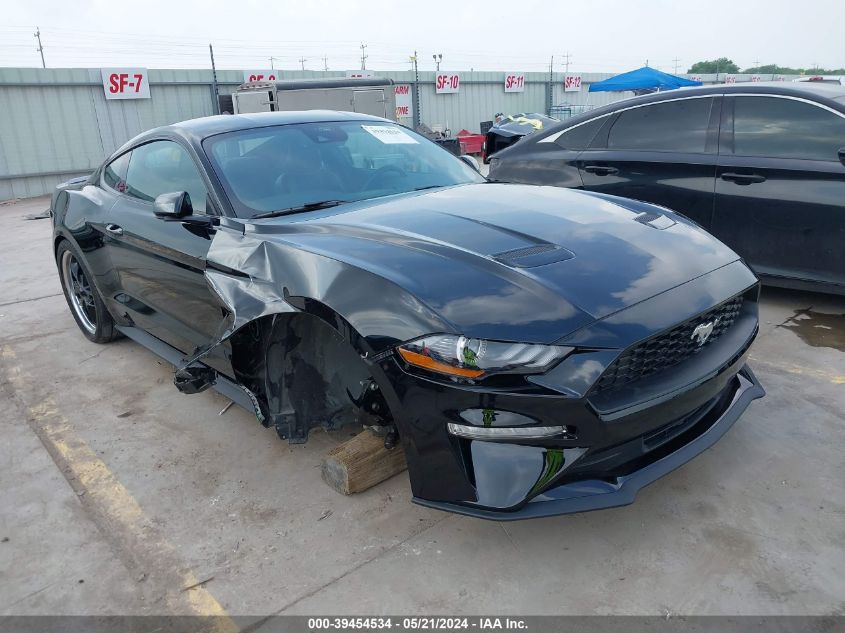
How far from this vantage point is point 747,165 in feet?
14.6

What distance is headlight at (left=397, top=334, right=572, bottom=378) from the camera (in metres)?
2.02

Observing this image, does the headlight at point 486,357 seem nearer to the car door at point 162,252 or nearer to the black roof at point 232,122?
the car door at point 162,252

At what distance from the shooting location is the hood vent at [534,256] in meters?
2.35

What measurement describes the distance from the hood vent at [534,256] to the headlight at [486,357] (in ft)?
1.29

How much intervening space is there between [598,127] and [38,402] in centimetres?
436

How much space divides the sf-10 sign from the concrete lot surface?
47.1 ft

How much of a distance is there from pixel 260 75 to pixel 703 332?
18.7 meters

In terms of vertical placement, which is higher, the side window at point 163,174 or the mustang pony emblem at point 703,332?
the side window at point 163,174

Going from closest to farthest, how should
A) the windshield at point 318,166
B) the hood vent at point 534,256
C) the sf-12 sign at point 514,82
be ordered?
the hood vent at point 534,256 < the windshield at point 318,166 < the sf-12 sign at point 514,82

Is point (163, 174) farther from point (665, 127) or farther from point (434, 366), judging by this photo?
point (665, 127)

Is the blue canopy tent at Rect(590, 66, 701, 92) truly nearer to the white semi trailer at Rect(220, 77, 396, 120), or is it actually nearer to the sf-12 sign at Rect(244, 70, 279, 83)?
the white semi trailer at Rect(220, 77, 396, 120)

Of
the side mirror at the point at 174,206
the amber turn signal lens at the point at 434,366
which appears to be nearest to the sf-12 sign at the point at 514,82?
the side mirror at the point at 174,206

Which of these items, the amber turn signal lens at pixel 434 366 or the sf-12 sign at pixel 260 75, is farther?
the sf-12 sign at pixel 260 75

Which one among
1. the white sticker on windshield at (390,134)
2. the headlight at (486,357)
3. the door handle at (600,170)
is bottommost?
the headlight at (486,357)
